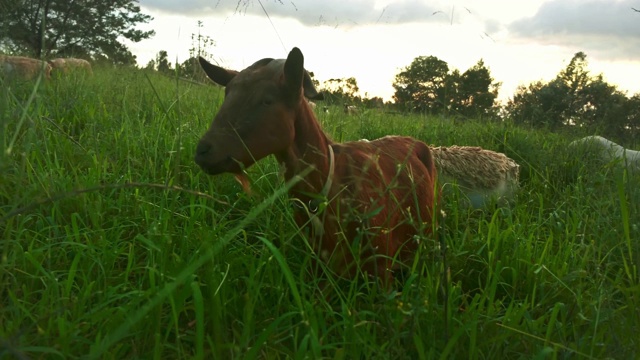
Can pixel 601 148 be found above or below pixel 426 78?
below

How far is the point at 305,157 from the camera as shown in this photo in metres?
2.84

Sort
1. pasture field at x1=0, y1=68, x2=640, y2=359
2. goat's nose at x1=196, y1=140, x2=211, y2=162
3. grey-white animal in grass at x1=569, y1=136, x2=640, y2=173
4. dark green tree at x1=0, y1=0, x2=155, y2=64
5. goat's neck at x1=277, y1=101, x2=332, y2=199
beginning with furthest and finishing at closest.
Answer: dark green tree at x1=0, y1=0, x2=155, y2=64
grey-white animal in grass at x1=569, y1=136, x2=640, y2=173
goat's neck at x1=277, y1=101, x2=332, y2=199
goat's nose at x1=196, y1=140, x2=211, y2=162
pasture field at x1=0, y1=68, x2=640, y2=359

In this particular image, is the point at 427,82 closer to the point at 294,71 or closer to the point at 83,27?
the point at 294,71

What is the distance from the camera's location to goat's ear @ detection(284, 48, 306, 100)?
2643 millimetres

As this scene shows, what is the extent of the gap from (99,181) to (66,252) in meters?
0.78

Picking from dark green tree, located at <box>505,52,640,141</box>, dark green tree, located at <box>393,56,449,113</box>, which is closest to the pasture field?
dark green tree, located at <box>393,56,449,113</box>

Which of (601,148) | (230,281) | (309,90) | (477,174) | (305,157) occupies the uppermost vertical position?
(309,90)

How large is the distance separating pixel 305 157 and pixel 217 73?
2.41ft

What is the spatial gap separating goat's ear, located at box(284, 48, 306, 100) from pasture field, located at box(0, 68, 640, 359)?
0.54 meters

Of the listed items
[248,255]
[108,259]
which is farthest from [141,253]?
[248,255]

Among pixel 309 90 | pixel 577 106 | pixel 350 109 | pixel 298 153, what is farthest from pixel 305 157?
pixel 577 106

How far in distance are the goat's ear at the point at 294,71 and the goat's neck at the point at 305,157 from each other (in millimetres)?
159

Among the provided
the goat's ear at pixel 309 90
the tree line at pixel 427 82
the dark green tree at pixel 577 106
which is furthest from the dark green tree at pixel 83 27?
the goat's ear at pixel 309 90

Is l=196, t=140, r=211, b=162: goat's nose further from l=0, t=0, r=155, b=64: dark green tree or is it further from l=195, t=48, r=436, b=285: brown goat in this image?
l=0, t=0, r=155, b=64: dark green tree
